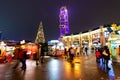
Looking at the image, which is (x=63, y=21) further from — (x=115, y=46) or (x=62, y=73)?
(x=62, y=73)

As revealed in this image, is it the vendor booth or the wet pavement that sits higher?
the vendor booth

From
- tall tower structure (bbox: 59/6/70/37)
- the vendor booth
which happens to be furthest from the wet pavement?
tall tower structure (bbox: 59/6/70/37)

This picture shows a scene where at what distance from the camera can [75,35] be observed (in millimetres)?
112688

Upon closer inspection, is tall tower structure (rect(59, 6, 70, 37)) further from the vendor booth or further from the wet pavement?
the wet pavement

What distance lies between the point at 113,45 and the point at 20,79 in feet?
54.3

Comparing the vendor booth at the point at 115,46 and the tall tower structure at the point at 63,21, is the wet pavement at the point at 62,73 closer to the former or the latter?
the vendor booth at the point at 115,46

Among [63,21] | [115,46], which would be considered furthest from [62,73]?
[63,21]

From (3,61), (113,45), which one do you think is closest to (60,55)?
(3,61)

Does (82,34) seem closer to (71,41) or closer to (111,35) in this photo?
(71,41)

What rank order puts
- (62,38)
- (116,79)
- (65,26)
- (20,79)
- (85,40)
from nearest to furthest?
(116,79)
(20,79)
(85,40)
(65,26)
(62,38)

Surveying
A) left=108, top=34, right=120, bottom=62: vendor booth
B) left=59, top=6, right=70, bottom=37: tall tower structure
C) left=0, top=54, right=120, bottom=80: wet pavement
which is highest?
left=59, top=6, right=70, bottom=37: tall tower structure

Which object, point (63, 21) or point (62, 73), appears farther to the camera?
point (63, 21)

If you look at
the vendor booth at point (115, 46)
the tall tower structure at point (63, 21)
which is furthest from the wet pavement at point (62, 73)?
the tall tower structure at point (63, 21)

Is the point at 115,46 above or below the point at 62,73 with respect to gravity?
above
